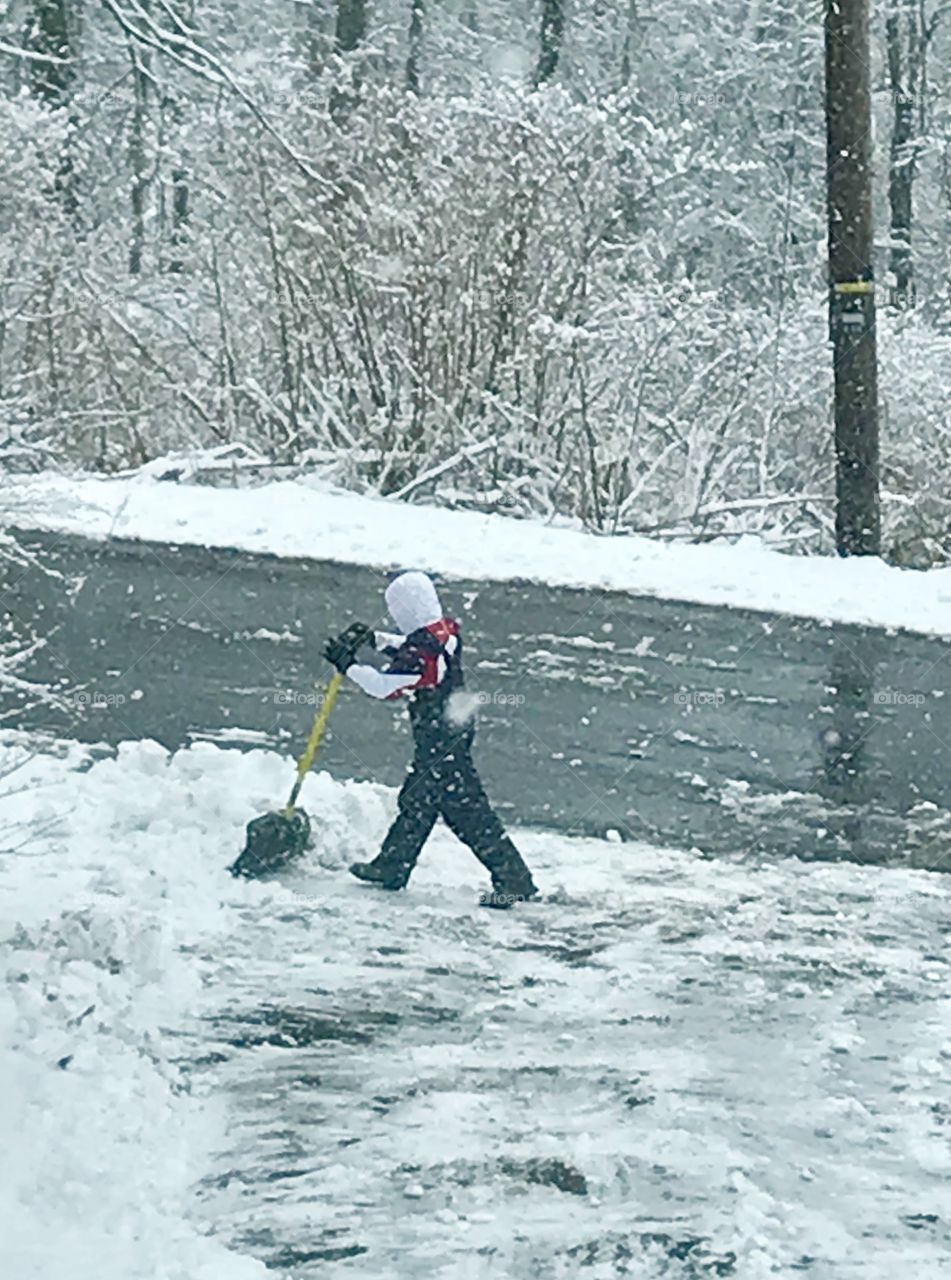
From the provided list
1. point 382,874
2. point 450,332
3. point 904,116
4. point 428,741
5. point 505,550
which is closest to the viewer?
point 428,741

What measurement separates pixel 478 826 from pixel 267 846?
790 mm

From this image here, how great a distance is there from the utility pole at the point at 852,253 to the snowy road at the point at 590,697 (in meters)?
2.13

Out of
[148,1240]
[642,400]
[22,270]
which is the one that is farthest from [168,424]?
[148,1240]

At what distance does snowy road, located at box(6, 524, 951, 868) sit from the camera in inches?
356

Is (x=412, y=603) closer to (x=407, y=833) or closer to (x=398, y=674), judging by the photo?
(x=398, y=674)

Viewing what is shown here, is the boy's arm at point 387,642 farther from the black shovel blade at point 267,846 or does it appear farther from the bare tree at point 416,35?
the bare tree at point 416,35

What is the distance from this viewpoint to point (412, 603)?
7285 millimetres

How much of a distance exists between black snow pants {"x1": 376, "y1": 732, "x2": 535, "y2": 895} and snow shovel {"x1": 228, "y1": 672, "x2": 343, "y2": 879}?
1.12 ft

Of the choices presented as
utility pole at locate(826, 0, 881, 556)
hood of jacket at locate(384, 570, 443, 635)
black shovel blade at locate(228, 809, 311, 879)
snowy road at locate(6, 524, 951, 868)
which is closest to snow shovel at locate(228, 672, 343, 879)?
black shovel blade at locate(228, 809, 311, 879)

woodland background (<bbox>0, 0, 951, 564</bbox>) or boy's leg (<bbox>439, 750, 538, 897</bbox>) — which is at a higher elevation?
woodland background (<bbox>0, 0, 951, 564</bbox>)

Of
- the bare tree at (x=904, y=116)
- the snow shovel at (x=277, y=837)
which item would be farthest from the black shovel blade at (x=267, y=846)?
the bare tree at (x=904, y=116)

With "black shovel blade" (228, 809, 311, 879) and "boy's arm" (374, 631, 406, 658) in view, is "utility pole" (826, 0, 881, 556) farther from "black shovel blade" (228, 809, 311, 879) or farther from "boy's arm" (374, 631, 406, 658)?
"black shovel blade" (228, 809, 311, 879)

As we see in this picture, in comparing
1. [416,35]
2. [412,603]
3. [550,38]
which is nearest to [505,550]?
[412,603]

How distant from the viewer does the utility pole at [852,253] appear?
14.4m
